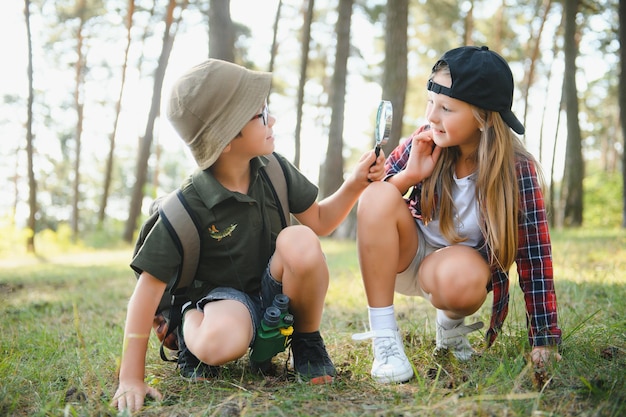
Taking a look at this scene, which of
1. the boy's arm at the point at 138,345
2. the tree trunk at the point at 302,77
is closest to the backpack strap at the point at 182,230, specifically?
the boy's arm at the point at 138,345

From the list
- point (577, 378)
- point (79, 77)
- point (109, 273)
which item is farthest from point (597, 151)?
point (577, 378)

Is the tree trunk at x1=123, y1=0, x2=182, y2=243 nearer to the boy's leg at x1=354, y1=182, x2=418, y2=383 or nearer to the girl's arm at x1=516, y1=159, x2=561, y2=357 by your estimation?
the boy's leg at x1=354, y1=182, x2=418, y2=383

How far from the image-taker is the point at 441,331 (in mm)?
2449

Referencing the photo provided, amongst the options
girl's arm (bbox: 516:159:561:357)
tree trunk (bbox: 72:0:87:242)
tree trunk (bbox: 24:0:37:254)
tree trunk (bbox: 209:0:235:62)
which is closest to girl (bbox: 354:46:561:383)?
girl's arm (bbox: 516:159:561:357)

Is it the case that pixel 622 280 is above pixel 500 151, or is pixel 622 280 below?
below

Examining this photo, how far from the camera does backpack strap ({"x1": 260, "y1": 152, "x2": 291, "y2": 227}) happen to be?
2.43m

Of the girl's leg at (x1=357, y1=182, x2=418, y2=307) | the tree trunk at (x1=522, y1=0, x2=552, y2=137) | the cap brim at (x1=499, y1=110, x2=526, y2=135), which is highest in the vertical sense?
the tree trunk at (x1=522, y1=0, x2=552, y2=137)

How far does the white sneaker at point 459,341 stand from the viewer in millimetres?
2334

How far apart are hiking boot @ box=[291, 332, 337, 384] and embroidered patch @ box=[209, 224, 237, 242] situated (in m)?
0.52

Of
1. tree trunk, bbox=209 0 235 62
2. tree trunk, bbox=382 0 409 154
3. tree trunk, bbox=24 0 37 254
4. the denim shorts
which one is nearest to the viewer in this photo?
the denim shorts

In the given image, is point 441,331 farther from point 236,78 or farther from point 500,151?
point 236,78

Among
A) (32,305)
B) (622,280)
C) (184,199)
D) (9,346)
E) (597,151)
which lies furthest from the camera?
(597,151)

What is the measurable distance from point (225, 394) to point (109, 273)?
5.15 metres

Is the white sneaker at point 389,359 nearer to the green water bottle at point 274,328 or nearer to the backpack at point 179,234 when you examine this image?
the green water bottle at point 274,328
